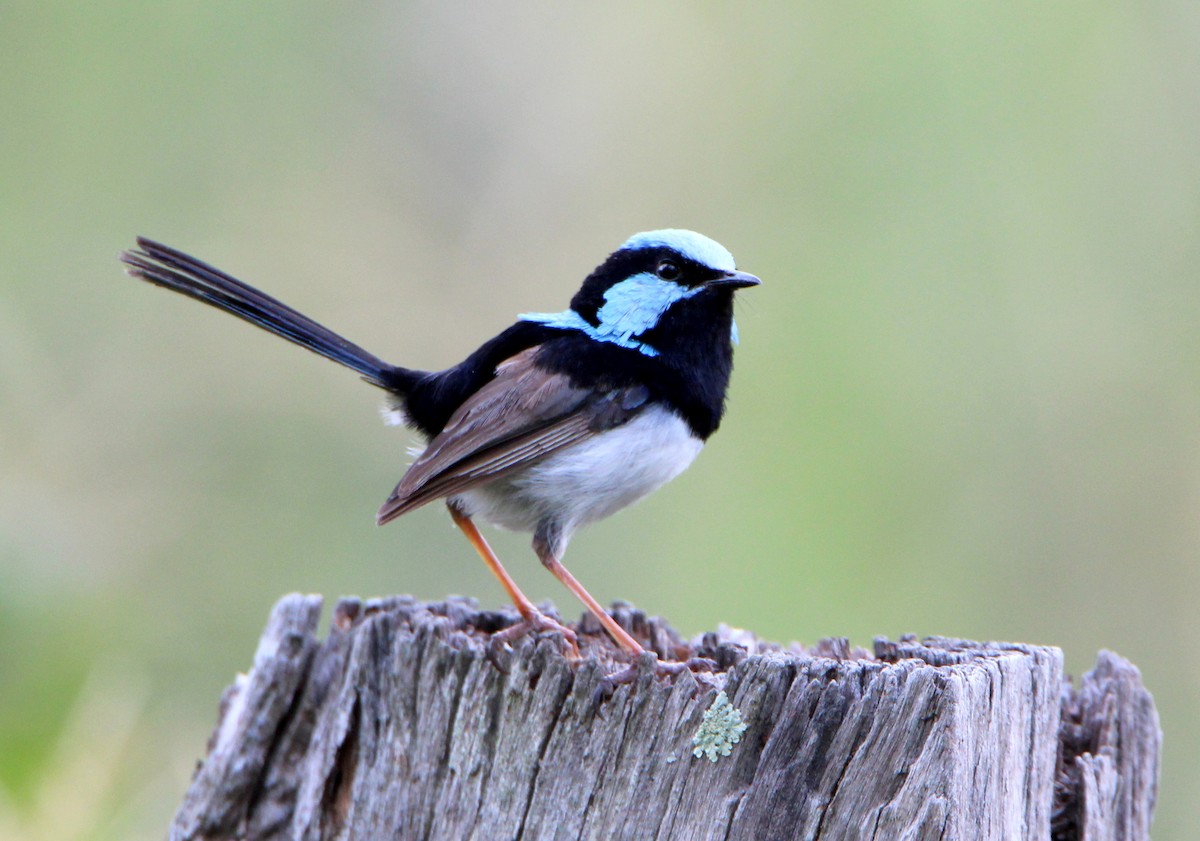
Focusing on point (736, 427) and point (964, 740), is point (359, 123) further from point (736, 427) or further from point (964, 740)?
point (964, 740)

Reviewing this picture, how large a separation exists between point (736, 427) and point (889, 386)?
1.03 meters

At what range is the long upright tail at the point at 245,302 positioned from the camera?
454 cm

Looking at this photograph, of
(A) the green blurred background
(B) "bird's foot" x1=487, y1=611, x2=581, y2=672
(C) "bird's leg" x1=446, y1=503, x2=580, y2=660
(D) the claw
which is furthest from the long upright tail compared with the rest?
(A) the green blurred background

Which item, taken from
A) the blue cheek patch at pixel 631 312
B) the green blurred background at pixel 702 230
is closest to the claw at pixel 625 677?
the blue cheek patch at pixel 631 312

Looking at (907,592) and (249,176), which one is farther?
(249,176)

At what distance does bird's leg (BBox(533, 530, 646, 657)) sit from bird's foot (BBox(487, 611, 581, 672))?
0.11 m

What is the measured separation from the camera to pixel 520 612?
4082mm

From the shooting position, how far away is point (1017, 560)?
7.11m

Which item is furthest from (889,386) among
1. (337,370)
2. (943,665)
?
(943,665)

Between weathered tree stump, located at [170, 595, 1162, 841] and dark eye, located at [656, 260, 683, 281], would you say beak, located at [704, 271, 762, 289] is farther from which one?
weathered tree stump, located at [170, 595, 1162, 841]

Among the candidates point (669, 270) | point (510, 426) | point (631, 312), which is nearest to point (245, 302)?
point (510, 426)

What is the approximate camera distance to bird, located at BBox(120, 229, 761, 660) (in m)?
4.18

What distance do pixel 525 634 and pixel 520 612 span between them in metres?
0.41

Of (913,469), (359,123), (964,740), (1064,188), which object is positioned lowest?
(964,740)
